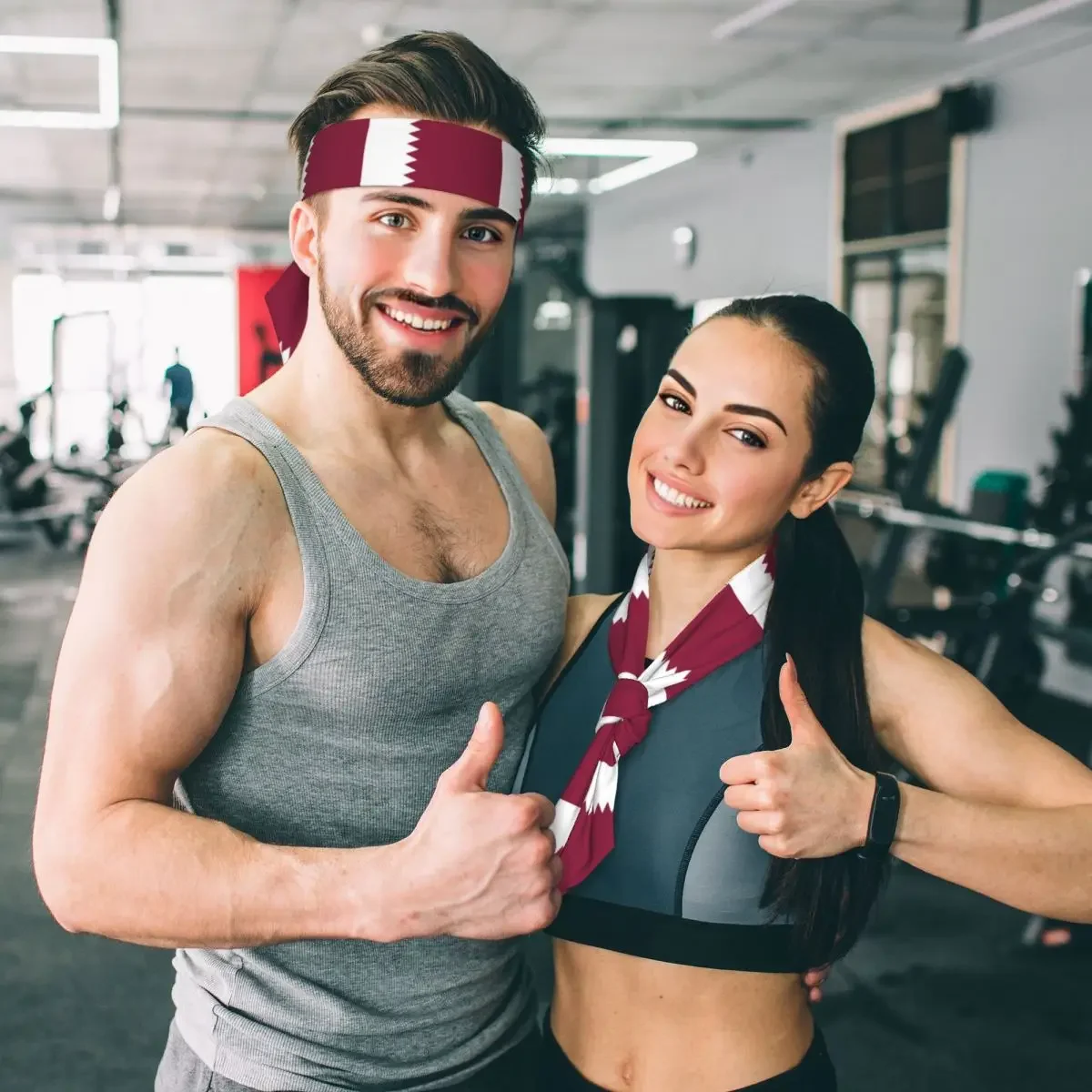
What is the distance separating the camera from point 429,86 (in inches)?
50.0

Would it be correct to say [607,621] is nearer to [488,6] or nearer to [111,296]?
[488,6]

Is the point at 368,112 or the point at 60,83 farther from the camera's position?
the point at 60,83

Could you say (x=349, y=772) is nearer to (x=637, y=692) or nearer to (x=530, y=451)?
(x=637, y=692)

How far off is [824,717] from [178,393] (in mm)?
8933

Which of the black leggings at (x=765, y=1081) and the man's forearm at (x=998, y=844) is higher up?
the man's forearm at (x=998, y=844)

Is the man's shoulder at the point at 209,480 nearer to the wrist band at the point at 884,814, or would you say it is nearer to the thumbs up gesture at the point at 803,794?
the thumbs up gesture at the point at 803,794

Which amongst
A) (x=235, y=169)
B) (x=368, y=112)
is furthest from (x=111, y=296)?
(x=368, y=112)

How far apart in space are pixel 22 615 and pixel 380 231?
6801mm

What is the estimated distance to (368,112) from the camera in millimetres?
1279

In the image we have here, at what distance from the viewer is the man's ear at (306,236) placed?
1312mm

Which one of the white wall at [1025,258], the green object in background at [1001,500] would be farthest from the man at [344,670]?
the white wall at [1025,258]

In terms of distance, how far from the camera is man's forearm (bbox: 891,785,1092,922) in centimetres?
116

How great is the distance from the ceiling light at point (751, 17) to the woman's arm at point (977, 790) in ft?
15.4

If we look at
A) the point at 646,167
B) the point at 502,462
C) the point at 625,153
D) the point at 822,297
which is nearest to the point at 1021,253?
the point at 822,297
